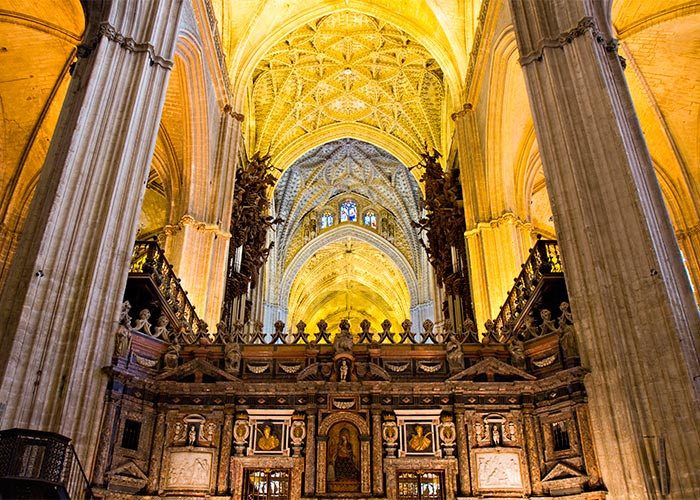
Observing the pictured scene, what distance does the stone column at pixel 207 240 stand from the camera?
14336 millimetres

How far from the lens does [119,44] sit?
981 cm

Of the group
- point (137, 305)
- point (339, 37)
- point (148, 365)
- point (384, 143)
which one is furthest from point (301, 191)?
point (148, 365)

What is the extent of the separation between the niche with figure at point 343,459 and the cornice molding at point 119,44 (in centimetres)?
669

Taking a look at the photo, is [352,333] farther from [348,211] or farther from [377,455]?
[348,211]

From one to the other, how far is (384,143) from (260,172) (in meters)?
7.84

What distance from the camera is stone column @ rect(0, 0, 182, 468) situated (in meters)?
7.30

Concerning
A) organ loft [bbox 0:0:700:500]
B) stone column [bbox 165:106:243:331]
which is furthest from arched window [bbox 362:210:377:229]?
organ loft [bbox 0:0:700:500]

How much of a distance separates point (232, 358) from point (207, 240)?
21.5ft

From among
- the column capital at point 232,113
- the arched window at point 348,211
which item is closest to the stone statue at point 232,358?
the column capital at point 232,113

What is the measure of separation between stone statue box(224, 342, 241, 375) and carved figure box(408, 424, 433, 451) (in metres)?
2.74

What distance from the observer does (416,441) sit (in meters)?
8.38

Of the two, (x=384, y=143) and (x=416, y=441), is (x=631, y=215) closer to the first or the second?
(x=416, y=441)

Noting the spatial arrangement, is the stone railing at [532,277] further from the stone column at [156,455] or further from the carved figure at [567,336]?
the stone column at [156,455]

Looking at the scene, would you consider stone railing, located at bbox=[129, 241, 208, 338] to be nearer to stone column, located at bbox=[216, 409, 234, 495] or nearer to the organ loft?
the organ loft
